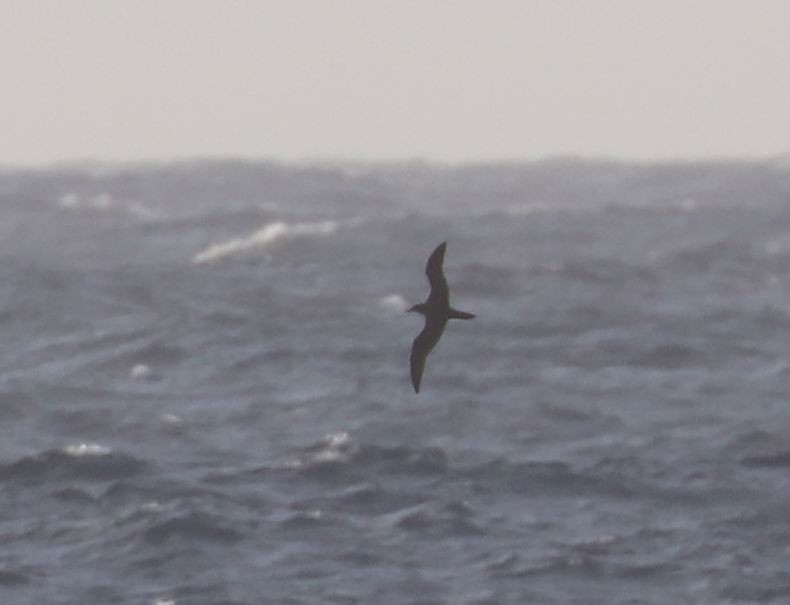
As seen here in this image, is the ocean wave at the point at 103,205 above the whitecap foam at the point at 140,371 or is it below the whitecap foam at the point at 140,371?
above

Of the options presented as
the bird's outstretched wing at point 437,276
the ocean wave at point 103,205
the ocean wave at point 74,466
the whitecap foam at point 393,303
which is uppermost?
the bird's outstretched wing at point 437,276

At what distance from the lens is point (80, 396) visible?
6009cm

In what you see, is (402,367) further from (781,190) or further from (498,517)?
(781,190)

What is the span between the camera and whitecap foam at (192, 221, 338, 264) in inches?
3602

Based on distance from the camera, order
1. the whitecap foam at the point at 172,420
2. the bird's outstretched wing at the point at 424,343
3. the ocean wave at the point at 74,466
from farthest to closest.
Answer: the whitecap foam at the point at 172,420
the ocean wave at the point at 74,466
the bird's outstretched wing at the point at 424,343

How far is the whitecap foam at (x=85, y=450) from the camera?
52.5 meters

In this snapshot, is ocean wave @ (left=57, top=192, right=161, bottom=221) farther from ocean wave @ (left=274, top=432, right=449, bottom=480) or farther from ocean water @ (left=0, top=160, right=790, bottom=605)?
ocean wave @ (left=274, top=432, right=449, bottom=480)

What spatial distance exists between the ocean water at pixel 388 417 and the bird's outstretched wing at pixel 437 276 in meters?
12.3

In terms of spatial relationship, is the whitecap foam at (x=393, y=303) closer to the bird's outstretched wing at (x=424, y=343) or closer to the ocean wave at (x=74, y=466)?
the ocean wave at (x=74, y=466)

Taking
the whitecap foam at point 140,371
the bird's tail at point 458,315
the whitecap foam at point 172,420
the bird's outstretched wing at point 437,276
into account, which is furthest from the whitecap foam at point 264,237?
the bird's tail at point 458,315

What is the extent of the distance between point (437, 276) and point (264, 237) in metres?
67.9

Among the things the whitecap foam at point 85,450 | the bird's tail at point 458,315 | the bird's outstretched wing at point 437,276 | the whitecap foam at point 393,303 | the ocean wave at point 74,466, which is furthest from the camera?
the whitecap foam at point 393,303

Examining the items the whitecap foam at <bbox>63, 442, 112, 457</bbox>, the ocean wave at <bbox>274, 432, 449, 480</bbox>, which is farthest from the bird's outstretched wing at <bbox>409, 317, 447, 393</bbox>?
the whitecap foam at <bbox>63, 442, 112, 457</bbox>

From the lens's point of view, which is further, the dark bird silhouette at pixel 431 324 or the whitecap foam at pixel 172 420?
the whitecap foam at pixel 172 420
